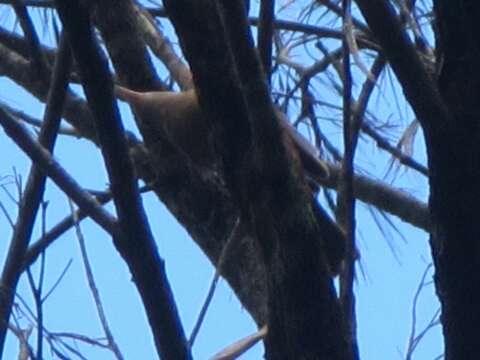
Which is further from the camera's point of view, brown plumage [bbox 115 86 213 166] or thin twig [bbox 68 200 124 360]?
brown plumage [bbox 115 86 213 166]

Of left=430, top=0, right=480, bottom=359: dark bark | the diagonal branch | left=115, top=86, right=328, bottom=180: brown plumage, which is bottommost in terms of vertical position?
left=430, top=0, right=480, bottom=359: dark bark

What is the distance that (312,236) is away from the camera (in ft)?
4.29

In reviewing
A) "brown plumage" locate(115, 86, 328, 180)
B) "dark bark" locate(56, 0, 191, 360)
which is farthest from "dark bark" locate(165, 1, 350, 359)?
"brown plumage" locate(115, 86, 328, 180)

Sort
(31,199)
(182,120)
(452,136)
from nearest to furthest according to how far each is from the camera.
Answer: (452,136), (31,199), (182,120)

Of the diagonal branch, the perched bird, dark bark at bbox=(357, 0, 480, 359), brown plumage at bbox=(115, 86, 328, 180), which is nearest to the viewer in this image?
dark bark at bbox=(357, 0, 480, 359)

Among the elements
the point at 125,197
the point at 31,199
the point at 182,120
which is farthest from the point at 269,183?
the point at 182,120

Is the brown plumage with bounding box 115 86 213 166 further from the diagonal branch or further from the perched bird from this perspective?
the diagonal branch

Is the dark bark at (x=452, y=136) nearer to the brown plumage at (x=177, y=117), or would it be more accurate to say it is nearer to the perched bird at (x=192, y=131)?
the perched bird at (x=192, y=131)

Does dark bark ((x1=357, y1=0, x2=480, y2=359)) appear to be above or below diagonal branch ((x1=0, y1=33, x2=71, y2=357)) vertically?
below

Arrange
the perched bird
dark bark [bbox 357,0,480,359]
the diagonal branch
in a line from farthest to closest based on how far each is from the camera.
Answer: the perched bird → the diagonal branch → dark bark [bbox 357,0,480,359]

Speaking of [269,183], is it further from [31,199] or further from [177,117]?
[177,117]

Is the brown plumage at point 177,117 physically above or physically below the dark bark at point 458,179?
above

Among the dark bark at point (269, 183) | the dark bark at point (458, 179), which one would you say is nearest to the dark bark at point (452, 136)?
the dark bark at point (458, 179)

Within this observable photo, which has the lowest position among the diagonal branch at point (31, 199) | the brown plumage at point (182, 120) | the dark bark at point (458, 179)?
the dark bark at point (458, 179)
